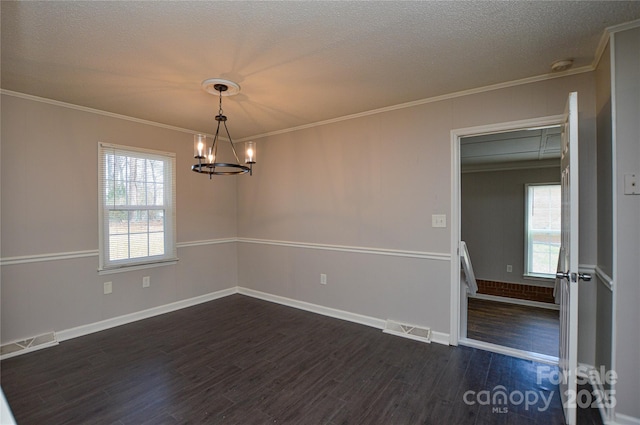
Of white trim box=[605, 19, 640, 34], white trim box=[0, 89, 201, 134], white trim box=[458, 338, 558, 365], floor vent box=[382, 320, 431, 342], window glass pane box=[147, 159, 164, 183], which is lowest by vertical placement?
white trim box=[458, 338, 558, 365]

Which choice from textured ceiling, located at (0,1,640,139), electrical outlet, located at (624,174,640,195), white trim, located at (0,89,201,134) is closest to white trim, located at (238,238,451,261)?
electrical outlet, located at (624,174,640,195)

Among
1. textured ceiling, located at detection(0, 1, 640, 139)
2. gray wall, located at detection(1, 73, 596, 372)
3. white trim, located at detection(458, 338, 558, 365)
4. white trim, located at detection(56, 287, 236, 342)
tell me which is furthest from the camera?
white trim, located at detection(56, 287, 236, 342)

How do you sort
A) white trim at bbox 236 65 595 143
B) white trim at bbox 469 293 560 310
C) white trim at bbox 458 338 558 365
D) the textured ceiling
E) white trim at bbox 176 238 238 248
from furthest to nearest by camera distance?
white trim at bbox 469 293 560 310 → white trim at bbox 176 238 238 248 → white trim at bbox 458 338 558 365 → white trim at bbox 236 65 595 143 → the textured ceiling

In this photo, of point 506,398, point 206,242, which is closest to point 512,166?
point 506,398

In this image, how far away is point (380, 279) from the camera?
3.56 m

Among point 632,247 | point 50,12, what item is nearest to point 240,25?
point 50,12

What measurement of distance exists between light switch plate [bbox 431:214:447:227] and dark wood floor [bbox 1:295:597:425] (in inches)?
47.4

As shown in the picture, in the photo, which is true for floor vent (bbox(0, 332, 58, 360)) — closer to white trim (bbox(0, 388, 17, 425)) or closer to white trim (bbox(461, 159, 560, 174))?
white trim (bbox(0, 388, 17, 425))

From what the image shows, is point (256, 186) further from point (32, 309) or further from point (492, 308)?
point (492, 308)

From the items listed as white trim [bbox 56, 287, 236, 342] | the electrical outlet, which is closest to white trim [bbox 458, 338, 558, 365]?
the electrical outlet

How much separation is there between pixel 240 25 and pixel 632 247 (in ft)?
8.91

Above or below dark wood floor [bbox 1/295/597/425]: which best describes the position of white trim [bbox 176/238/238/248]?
above

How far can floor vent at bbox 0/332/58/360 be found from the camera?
2.85 meters

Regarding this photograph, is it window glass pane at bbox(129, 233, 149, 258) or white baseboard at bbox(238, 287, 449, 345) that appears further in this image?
window glass pane at bbox(129, 233, 149, 258)
